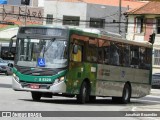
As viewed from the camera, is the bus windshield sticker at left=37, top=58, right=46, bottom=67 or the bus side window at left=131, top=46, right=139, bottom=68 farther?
the bus side window at left=131, top=46, right=139, bottom=68

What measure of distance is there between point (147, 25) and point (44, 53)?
1567 inches

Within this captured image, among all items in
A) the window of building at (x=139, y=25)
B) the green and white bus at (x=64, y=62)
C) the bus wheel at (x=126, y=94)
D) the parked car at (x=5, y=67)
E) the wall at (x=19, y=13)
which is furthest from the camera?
the wall at (x=19, y=13)

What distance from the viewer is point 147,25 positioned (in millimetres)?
60531

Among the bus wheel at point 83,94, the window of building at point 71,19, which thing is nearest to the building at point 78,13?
the window of building at point 71,19

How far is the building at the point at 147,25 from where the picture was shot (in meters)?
60.3

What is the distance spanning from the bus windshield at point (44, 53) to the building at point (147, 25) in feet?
128

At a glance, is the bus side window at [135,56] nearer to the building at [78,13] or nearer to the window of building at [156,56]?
the window of building at [156,56]

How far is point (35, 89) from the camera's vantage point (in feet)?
71.4

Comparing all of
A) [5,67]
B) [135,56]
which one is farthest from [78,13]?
[135,56]

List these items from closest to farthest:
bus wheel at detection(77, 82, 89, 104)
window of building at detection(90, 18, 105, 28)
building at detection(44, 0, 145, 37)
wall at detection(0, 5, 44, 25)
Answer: bus wheel at detection(77, 82, 89, 104)
building at detection(44, 0, 145, 37)
window of building at detection(90, 18, 105, 28)
wall at detection(0, 5, 44, 25)

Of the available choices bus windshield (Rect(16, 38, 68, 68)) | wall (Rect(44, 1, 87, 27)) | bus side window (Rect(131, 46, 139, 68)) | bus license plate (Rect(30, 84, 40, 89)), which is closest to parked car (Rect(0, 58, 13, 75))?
wall (Rect(44, 1, 87, 27))

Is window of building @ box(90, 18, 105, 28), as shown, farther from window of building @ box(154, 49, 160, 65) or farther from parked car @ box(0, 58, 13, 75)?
parked car @ box(0, 58, 13, 75)

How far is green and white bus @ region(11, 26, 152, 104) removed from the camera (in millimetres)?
21734

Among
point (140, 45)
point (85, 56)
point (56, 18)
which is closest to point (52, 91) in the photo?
point (85, 56)
